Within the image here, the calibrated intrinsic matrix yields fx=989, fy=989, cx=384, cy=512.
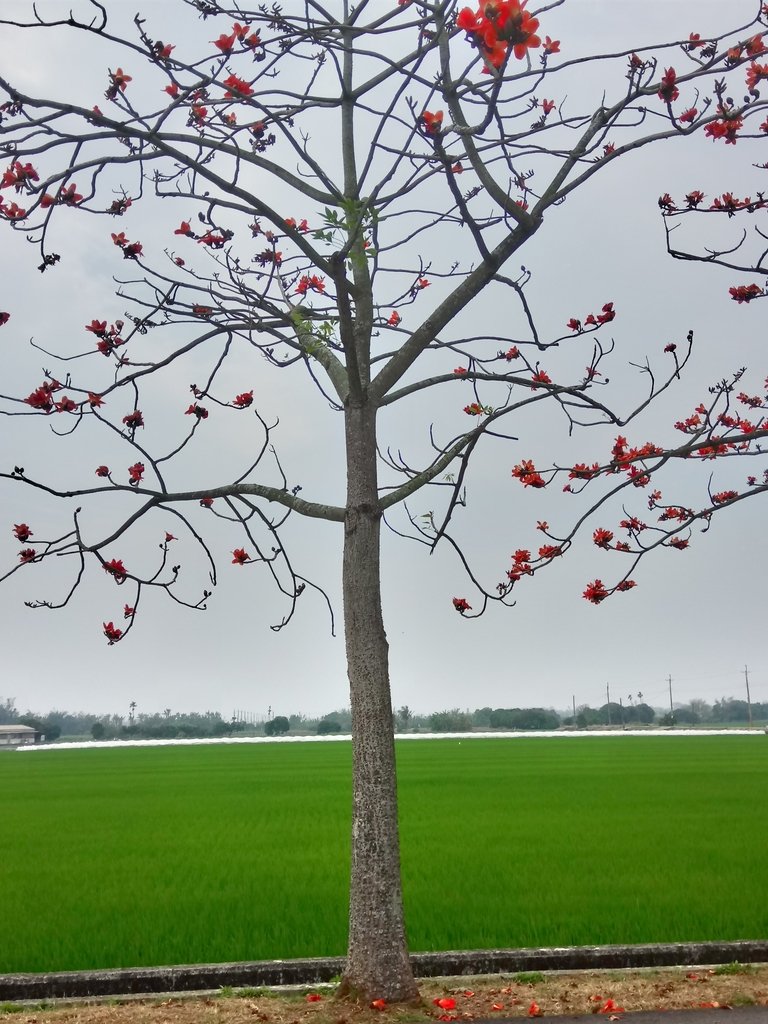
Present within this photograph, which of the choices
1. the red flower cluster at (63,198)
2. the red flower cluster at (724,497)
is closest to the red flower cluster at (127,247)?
the red flower cluster at (63,198)

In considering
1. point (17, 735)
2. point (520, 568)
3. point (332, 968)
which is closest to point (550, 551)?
point (520, 568)

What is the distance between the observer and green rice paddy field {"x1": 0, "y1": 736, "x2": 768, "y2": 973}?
704cm

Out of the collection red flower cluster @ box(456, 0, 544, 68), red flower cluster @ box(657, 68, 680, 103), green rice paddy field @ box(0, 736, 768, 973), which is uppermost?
red flower cluster @ box(657, 68, 680, 103)

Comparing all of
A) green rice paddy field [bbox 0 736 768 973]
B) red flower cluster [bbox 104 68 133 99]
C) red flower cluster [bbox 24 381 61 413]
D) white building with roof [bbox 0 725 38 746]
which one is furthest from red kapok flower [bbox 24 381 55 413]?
white building with roof [bbox 0 725 38 746]

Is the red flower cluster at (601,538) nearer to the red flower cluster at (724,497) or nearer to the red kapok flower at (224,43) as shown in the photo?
the red flower cluster at (724,497)

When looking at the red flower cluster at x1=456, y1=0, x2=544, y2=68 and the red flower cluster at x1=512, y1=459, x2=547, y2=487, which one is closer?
the red flower cluster at x1=456, y1=0, x2=544, y2=68

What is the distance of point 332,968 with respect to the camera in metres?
5.80

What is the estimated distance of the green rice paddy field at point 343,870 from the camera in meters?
7.04

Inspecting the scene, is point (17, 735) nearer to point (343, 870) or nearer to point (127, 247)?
point (343, 870)

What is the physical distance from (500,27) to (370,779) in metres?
3.54

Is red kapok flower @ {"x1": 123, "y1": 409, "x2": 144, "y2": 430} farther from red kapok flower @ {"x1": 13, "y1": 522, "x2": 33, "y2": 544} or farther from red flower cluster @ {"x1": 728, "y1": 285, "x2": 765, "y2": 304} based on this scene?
red flower cluster @ {"x1": 728, "y1": 285, "x2": 765, "y2": 304}

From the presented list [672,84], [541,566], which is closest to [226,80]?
[672,84]

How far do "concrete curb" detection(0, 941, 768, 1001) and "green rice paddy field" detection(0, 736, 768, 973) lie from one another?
68 cm

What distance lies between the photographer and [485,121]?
167 inches
